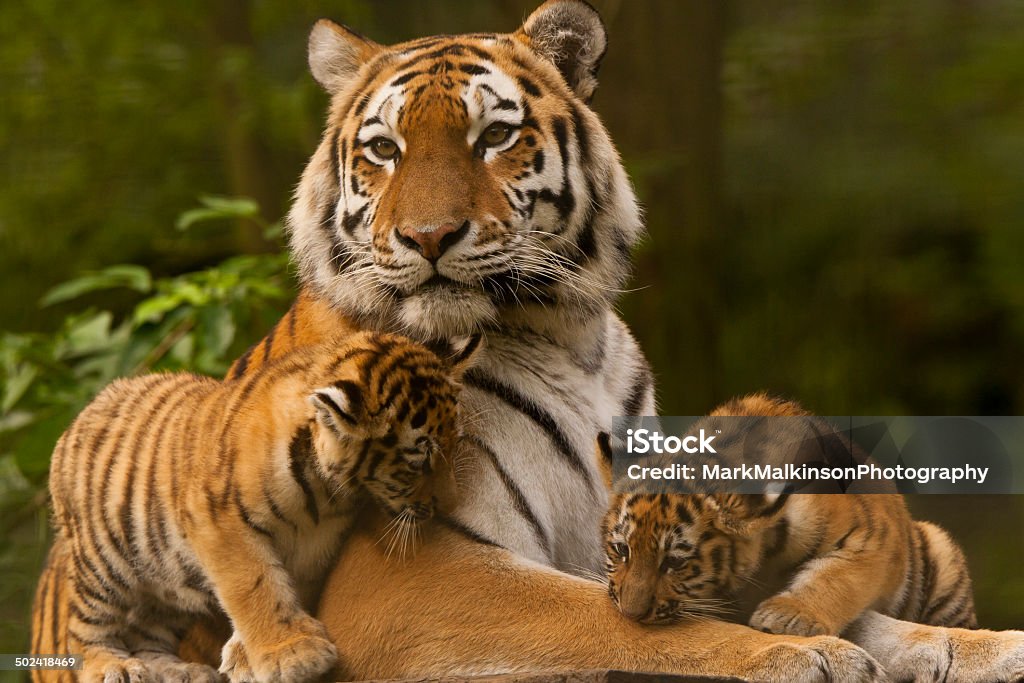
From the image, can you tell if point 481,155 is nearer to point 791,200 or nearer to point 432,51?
point 432,51

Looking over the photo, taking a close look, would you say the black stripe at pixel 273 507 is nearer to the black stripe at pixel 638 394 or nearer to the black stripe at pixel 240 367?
the black stripe at pixel 240 367

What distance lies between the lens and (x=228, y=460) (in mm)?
1910

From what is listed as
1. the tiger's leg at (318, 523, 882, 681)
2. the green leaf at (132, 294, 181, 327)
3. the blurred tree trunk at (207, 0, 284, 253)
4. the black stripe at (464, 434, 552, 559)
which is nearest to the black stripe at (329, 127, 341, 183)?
the black stripe at (464, 434, 552, 559)

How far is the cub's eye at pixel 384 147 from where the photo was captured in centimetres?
198

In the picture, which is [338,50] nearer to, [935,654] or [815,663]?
[815,663]

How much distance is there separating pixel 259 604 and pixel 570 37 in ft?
3.52

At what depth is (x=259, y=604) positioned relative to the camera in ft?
6.28

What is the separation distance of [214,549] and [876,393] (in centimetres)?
356

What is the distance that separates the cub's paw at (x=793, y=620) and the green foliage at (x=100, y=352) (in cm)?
186

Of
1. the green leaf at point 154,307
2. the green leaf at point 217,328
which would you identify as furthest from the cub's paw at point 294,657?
the green leaf at point 154,307

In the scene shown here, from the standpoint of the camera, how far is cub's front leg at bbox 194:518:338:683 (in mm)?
1893

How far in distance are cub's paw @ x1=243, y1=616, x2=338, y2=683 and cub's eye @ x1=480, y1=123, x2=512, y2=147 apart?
83 cm

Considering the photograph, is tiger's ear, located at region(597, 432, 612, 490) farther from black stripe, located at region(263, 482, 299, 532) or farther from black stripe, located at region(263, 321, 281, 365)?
black stripe, located at region(263, 321, 281, 365)

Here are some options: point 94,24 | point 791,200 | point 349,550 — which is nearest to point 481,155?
point 349,550
